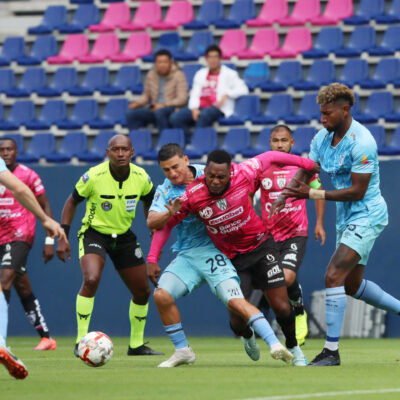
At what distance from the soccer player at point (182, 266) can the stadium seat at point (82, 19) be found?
1214 cm

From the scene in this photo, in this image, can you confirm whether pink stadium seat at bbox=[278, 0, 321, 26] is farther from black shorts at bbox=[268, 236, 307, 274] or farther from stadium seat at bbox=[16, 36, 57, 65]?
black shorts at bbox=[268, 236, 307, 274]

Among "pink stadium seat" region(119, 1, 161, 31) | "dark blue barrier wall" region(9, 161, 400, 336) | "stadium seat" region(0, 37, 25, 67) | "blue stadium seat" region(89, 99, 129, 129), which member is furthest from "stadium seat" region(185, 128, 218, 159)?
"stadium seat" region(0, 37, 25, 67)

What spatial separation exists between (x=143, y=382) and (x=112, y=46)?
13418mm

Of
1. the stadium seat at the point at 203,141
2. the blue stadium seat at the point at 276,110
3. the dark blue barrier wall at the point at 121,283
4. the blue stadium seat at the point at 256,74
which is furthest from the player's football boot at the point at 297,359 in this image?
the blue stadium seat at the point at 256,74

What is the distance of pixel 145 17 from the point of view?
1953 centimetres

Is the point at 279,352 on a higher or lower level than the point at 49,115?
lower

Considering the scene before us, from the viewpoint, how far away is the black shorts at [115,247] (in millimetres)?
10312

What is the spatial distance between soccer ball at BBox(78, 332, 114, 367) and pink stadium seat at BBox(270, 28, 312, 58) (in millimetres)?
10336

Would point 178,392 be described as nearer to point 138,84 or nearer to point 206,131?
point 206,131

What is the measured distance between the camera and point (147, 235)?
14.6 m

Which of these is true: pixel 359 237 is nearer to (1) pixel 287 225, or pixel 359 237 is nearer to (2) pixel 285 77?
(1) pixel 287 225

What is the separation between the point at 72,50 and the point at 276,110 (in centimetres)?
510

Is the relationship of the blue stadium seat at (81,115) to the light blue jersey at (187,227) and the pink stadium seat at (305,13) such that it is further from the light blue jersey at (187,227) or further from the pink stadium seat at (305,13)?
the light blue jersey at (187,227)

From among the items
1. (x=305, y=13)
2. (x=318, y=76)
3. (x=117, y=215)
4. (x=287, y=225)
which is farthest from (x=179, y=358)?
(x=305, y=13)
